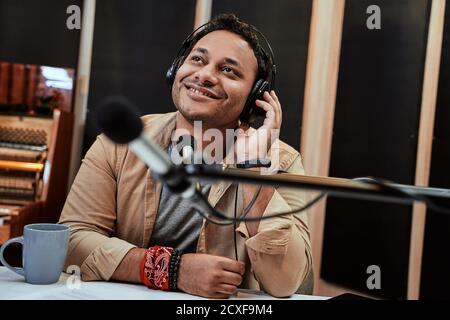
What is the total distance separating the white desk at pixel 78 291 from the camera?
0.86 meters

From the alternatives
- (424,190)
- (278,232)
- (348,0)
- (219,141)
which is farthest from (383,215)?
(424,190)

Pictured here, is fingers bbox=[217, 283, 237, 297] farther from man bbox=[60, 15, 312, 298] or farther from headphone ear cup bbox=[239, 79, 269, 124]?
headphone ear cup bbox=[239, 79, 269, 124]

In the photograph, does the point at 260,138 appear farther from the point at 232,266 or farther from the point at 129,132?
the point at 129,132

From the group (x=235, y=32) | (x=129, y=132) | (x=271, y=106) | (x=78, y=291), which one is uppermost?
(x=235, y=32)

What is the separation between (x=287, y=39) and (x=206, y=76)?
5.74 feet

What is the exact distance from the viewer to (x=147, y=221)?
1.28 meters

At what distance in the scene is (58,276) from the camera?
0.95m

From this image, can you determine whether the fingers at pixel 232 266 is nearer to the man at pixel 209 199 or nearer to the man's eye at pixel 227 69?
the man at pixel 209 199

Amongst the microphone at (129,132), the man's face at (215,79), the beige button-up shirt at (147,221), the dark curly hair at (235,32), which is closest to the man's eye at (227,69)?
the man's face at (215,79)

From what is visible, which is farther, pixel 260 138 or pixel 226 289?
pixel 260 138

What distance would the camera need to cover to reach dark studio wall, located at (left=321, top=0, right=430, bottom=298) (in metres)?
2.58

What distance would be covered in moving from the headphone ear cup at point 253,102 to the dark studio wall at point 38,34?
191 cm

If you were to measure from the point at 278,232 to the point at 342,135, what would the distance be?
73.9 inches

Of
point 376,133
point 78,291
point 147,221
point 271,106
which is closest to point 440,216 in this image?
point 376,133
